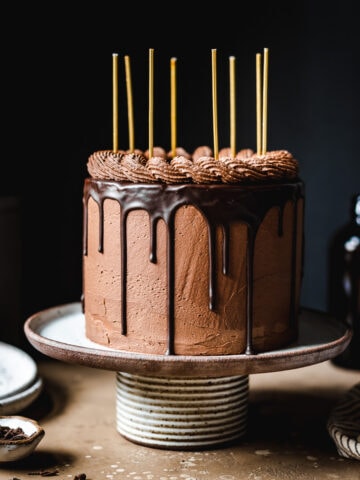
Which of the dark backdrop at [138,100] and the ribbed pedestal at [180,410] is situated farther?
the dark backdrop at [138,100]

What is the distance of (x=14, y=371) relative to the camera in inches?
85.0

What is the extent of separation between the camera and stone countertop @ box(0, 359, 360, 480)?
1.71 metres

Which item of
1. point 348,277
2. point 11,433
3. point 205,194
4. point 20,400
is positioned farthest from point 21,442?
point 348,277

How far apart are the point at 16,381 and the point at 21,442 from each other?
42cm

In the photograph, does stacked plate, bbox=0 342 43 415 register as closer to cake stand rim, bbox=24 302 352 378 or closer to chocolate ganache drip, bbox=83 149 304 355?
cake stand rim, bbox=24 302 352 378

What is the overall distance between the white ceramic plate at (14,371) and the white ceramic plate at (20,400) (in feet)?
0.03

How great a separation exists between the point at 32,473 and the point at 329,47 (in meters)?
1.61

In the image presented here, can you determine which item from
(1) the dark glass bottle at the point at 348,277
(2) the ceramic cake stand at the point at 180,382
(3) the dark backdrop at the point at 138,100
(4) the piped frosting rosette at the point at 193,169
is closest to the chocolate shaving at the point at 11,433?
(2) the ceramic cake stand at the point at 180,382

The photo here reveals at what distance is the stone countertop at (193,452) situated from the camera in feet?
5.61

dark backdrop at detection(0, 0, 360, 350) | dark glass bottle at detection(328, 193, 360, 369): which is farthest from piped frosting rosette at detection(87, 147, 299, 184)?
dark backdrop at detection(0, 0, 360, 350)

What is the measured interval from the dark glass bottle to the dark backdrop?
0.23 metres

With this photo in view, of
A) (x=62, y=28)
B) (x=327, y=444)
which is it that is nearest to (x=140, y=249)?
(x=327, y=444)

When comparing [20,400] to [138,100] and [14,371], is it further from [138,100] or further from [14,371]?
[138,100]

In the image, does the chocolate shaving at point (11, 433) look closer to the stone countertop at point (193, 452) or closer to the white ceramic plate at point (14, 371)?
the stone countertop at point (193, 452)
